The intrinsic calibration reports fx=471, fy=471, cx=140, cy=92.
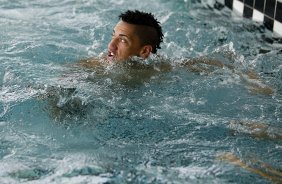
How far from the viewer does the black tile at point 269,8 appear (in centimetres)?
452

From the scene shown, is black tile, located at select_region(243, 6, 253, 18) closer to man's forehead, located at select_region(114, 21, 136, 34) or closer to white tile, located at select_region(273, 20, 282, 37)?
white tile, located at select_region(273, 20, 282, 37)

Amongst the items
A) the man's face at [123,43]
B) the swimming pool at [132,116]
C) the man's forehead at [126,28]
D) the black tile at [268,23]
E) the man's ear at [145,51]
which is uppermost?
the man's forehead at [126,28]

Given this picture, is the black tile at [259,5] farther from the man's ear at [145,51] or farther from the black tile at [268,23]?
the man's ear at [145,51]

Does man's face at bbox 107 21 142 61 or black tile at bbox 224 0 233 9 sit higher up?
man's face at bbox 107 21 142 61

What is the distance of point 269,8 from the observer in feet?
15.1

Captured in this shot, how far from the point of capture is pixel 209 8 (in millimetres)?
5629

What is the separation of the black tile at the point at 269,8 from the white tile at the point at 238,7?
1.55 feet

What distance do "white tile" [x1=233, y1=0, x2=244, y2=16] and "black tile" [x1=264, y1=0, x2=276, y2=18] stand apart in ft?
1.55

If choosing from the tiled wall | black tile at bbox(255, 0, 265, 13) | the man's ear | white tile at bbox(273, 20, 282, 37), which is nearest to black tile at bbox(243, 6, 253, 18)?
the tiled wall

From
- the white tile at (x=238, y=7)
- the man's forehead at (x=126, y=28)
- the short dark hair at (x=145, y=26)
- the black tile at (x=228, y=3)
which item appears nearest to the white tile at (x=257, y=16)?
the white tile at (x=238, y=7)

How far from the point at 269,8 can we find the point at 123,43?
72.7 inches

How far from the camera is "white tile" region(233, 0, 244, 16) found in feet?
16.8

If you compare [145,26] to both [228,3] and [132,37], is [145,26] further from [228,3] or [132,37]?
[228,3]

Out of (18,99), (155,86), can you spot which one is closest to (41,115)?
(18,99)
